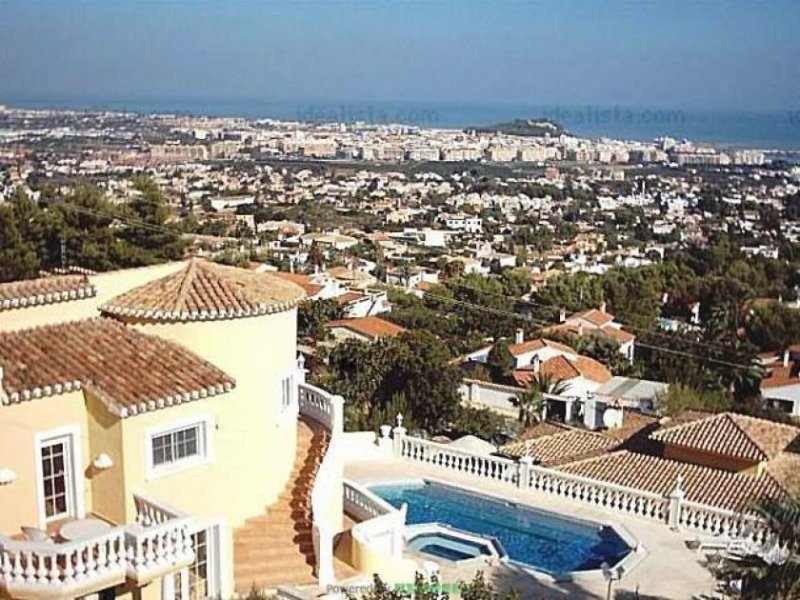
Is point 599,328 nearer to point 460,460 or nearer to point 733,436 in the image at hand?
point 733,436

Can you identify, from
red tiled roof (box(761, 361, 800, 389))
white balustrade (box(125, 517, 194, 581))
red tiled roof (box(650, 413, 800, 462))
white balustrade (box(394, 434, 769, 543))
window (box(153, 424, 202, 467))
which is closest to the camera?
white balustrade (box(125, 517, 194, 581))

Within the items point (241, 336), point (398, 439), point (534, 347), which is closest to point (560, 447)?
point (398, 439)

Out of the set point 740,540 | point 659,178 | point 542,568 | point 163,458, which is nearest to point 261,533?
point 163,458

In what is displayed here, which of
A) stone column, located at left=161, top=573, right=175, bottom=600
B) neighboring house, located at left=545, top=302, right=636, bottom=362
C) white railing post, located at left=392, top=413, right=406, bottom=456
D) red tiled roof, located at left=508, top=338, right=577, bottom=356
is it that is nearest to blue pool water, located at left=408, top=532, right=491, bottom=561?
white railing post, located at left=392, top=413, right=406, bottom=456

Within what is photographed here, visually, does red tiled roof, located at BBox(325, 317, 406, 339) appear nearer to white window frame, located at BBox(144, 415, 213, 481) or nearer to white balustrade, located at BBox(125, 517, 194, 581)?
white window frame, located at BBox(144, 415, 213, 481)

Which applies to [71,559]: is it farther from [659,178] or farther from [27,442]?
[659,178]

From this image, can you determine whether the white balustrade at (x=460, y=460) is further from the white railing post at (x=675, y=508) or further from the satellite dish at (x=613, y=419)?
the satellite dish at (x=613, y=419)
